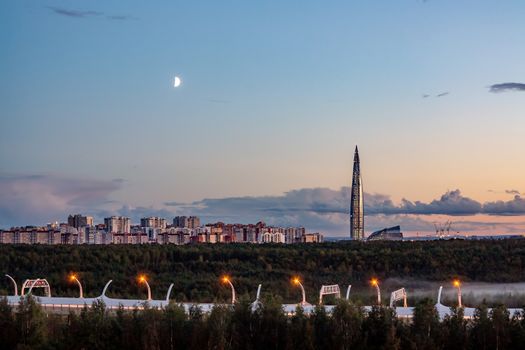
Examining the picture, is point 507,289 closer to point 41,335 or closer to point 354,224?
point 41,335

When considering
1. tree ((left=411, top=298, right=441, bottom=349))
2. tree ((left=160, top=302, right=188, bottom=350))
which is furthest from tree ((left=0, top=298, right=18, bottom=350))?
tree ((left=411, top=298, right=441, bottom=349))

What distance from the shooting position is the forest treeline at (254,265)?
5350 cm

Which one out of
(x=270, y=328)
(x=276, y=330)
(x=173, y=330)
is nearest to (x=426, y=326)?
(x=276, y=330)

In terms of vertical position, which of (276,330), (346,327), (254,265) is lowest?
(276,330)

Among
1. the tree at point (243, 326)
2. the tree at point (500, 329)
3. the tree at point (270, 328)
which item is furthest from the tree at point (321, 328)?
the tree at point (500, 329)

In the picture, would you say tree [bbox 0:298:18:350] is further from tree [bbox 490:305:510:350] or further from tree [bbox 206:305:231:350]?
tree [bbox 490:305:510:350]

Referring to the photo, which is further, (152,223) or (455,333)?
(152,223)

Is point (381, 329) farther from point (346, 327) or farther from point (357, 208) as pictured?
point (357, 208)

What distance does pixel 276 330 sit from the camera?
24.3 metres

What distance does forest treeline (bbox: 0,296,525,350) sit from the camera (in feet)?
78.1

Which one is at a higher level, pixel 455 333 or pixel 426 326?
pixel 426 326

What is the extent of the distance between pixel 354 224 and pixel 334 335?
119980 millimetres

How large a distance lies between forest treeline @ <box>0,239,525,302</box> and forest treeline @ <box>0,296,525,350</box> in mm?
25363

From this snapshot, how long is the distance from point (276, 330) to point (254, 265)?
122 feet
